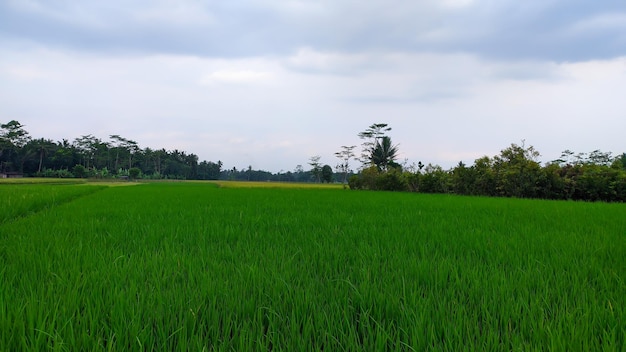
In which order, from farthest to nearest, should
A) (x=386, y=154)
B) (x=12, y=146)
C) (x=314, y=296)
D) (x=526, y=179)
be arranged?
(x=12, y=146) → (x=386, y=154) → (x=526, y=179) → (x=314, y=296)

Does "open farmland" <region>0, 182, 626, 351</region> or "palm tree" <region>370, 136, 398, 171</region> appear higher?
"palm tree" <region>370, 136, 398, 171</region>

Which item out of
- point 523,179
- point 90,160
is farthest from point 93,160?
point 523,179

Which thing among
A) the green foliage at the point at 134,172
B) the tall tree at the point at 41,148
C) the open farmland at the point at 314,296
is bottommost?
the open farmland at the point at 314,296

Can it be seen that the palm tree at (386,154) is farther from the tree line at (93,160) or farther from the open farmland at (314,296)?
the open farmland at (314,296)

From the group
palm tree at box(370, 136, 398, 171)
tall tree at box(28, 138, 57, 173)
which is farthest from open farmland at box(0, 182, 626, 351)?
tall tree at box(28, 138, 57, 173)

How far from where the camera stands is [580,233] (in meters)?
3.52

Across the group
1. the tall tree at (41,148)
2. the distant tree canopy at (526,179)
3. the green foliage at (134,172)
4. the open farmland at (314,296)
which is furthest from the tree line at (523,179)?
the tall tree at (41,148)

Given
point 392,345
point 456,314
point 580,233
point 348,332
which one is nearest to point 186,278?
point 348,332

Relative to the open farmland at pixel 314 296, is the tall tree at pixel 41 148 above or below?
above

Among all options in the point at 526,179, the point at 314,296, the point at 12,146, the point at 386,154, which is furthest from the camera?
the point at 12,146

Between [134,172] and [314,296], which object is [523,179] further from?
[134,172]

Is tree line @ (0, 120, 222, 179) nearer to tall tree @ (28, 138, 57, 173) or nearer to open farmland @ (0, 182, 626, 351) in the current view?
tall tree @ (28, 138, 57, 173)

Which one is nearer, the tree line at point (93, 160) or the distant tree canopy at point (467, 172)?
the distant tree canopy at point (467, 172)

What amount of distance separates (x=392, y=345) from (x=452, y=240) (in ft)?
7.00
